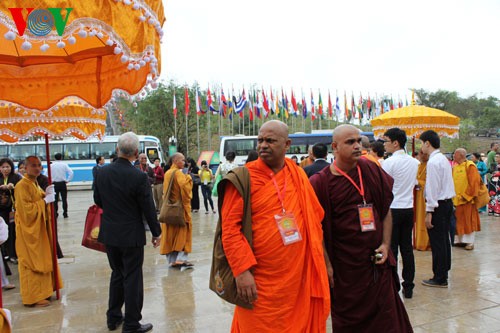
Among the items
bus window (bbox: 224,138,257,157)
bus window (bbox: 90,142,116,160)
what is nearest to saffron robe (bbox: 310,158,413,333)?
bus window (bbox: 90,142,116,160)

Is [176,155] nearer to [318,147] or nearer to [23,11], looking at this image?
[318,147]

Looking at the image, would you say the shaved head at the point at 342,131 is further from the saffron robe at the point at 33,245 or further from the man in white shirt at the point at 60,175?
the man in white shirt at the point at 60,175

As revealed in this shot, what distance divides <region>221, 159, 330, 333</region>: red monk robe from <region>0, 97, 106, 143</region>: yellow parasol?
13.5ft

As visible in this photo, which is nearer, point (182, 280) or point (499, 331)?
point (499, 331)

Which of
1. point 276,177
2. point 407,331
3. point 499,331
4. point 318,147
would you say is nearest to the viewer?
point 276,177

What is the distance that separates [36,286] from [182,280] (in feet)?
5.78

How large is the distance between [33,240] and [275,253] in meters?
3.52

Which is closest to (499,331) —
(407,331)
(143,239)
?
(407,331)

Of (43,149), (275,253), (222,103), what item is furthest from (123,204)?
(222,103)

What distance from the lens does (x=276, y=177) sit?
262cm

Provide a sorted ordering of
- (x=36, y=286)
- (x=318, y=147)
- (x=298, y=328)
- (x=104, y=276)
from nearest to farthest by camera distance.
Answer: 1. (x=298, y=328)
2. (x=36, y=286)
3. (x=318, y=147)
4. (x=104, y=276)

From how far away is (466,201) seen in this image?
283 inches

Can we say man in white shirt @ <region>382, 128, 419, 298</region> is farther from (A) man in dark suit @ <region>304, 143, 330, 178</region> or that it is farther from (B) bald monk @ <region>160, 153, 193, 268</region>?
(B) bald monk @ <region>160, 153, 193, 268</region>

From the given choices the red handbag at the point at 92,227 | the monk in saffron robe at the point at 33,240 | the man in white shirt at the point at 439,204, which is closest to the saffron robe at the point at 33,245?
the monk in saffron robe at the point at 33,240
